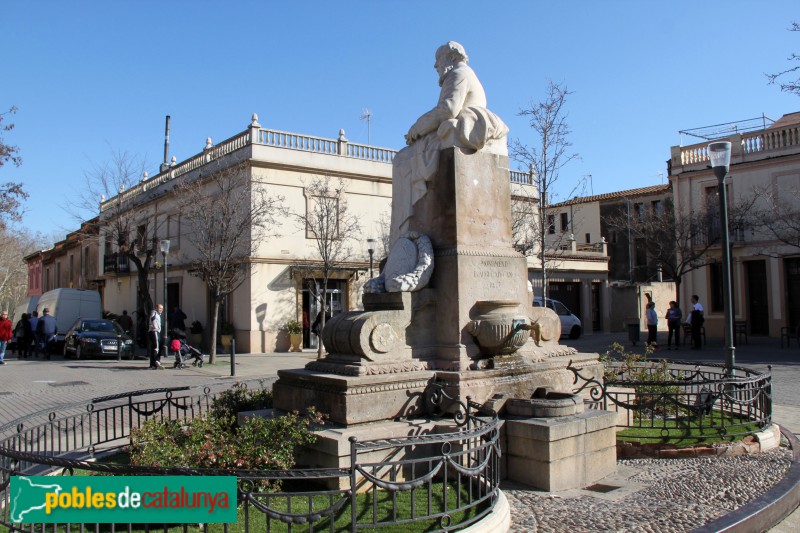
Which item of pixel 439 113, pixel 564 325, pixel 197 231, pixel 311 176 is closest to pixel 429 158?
pixel 439 113

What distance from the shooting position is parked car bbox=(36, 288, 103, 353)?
2691 cm

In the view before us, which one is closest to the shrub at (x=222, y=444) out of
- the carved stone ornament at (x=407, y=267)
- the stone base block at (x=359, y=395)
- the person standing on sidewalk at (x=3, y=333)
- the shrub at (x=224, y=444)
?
the shrub at (x=224, y=444)

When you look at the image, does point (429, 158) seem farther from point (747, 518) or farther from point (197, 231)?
point (197, 231)

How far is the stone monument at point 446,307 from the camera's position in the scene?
6055 millimetres

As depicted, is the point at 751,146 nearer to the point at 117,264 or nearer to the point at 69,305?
the point at 69,305

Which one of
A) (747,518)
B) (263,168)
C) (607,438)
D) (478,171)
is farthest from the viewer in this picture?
(263,168)

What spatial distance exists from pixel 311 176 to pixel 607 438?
69.3 ft

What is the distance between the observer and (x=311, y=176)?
25.8 metres

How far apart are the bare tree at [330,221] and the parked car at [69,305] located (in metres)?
10.4

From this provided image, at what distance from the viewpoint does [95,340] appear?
70.3 ft

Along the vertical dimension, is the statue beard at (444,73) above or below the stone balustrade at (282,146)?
below

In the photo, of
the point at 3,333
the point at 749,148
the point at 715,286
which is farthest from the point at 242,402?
the point at 749,148

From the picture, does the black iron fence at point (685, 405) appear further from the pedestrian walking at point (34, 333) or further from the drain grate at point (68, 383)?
the pedestrian walking at point (34, 333)

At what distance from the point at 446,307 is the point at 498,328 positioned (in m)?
0.60
